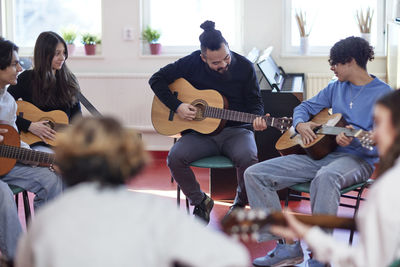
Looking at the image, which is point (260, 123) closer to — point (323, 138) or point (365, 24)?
point (323, 138)

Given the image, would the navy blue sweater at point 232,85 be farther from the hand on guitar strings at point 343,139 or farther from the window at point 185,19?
the window at point 185,19

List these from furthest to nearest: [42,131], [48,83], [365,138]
→ 1. [48,83]
2. [42,131]
3. [365,138]

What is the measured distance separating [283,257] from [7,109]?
160 cm

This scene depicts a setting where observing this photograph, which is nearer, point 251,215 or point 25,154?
point 251,215

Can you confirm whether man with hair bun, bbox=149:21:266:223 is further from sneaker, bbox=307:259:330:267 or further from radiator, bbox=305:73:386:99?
radiator, bbox=305:73:386:99

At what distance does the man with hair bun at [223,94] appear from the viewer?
346 centimetres

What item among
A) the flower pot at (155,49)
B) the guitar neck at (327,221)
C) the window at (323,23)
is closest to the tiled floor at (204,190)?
the flower pot at (155,49)

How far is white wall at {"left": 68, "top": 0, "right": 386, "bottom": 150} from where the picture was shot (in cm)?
562

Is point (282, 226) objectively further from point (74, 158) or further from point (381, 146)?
point (74, 158)

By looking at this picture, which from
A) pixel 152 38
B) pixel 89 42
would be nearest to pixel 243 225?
pixel 152 38

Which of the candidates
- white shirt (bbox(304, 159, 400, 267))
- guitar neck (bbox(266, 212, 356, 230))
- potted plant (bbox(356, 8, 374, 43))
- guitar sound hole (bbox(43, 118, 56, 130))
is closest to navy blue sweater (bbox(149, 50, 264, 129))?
guitar sound hole (bbox(43, 118, 56, 130))

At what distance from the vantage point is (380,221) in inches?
58.9

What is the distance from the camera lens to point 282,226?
1662 millimetres

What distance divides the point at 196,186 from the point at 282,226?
1924 mm
